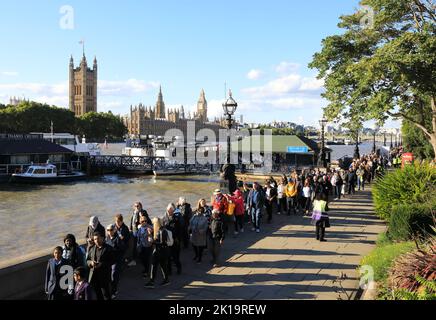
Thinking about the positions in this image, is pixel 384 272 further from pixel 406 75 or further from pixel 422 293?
pixel 406 75

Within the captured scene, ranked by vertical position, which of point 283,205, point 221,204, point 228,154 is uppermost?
point 228,154

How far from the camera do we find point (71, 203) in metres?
37.2

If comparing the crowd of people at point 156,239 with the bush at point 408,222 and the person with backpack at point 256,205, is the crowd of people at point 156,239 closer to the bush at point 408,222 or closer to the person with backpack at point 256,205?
the person with backpack at point 256,205

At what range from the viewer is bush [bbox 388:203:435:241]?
11569mm

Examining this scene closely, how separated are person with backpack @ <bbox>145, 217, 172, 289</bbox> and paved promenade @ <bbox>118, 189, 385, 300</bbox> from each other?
217mm

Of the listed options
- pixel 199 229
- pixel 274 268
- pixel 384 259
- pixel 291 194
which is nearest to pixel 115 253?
pixel 199 229

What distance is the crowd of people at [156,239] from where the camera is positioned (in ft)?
26.3

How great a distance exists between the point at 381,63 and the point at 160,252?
15.7 meters

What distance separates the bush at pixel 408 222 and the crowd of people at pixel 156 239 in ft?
7.40

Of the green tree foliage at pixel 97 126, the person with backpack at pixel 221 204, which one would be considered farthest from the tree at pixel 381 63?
the green tree foliage at pixel 97 126

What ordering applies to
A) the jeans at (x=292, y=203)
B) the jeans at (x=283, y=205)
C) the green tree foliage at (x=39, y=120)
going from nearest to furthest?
the jeans at (x=292, y=203), the jeans at (x=283, y=205), the green tree foliage at (x=39, y=120)

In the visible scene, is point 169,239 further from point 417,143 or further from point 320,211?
point 417,143

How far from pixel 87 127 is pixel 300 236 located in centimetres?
13698

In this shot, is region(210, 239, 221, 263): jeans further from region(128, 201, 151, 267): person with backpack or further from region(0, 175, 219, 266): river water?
region(0, 175, 219, 266): river water
